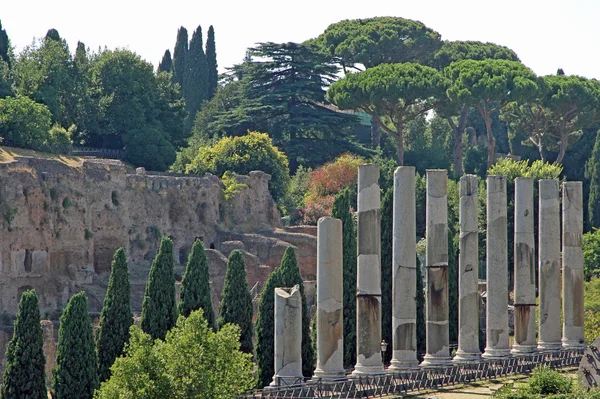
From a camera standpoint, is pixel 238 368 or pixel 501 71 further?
pixel 501 71

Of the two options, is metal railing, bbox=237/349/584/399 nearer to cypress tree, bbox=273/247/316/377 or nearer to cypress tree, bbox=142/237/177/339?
cypress tree, bbox=273/247/316/377

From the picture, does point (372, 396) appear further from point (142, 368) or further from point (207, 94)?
point (207, 94)

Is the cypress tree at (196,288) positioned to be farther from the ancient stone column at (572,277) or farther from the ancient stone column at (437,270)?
the ancient stone column at (572,277)

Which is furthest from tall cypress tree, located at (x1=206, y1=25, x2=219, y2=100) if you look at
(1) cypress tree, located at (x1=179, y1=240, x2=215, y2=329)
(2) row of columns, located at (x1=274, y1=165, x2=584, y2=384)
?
(2) row of columns, located at (x1=274, y1=165, x2=584, y2=384)

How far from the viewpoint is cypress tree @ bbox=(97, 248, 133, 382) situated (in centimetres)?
4247

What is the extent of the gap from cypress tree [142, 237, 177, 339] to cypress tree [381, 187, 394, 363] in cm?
538

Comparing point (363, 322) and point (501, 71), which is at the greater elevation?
point (501, 71)

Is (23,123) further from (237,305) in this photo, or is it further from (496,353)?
(496,353)

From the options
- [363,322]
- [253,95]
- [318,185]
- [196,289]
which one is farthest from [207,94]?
[363,322]

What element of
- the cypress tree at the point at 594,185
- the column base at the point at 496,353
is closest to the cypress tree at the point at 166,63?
the cypress tree at the point at 594,185

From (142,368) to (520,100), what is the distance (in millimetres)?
39373

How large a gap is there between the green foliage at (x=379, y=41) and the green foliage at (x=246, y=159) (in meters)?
10.3

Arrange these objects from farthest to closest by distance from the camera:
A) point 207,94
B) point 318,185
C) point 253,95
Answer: point 207,94
point 253,95
point 318,185

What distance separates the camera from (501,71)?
71.6m
